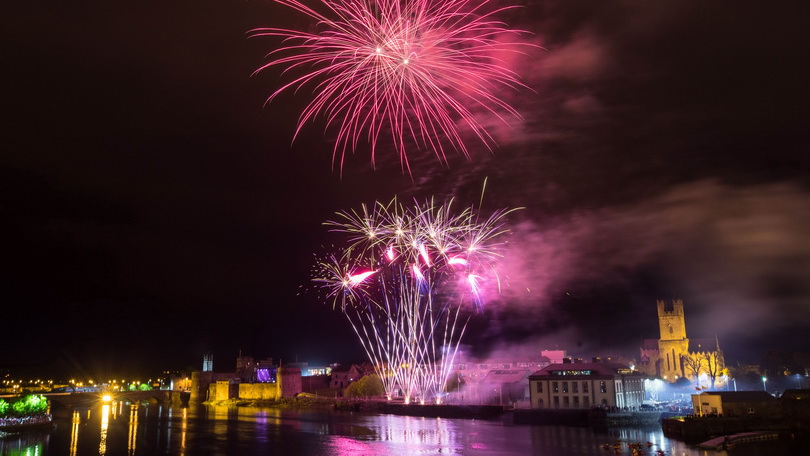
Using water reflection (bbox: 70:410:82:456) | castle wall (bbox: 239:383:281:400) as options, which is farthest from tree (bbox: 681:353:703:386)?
water reflection (bbox: 70:410:82:456)

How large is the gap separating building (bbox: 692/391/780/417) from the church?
52.2 meters

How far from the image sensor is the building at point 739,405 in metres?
38.1

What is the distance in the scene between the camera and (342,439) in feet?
129

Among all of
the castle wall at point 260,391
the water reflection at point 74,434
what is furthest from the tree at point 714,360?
the water reflection at point 74,434

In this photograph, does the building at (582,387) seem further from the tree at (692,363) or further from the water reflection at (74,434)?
the tree at (692,363)

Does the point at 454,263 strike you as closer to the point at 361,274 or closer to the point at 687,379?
the point at 361,274

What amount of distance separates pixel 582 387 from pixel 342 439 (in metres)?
21.3

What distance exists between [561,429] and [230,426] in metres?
27.8

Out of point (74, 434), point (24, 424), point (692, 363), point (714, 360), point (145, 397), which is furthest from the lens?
point (145, 397)

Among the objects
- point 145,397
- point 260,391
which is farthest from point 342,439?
point 145,397

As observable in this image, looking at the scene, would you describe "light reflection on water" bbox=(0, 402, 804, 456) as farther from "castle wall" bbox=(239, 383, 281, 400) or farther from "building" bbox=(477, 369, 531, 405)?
"castle wall" bbox=(239, 383, 281, 400)

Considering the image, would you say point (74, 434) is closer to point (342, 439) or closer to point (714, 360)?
point (342, 439)

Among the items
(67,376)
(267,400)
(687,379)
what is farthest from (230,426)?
(67,376)

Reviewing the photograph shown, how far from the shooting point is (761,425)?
37.9 m
